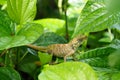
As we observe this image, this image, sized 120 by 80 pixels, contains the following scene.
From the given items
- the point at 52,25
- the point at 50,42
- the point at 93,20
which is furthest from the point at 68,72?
the point at 52,25

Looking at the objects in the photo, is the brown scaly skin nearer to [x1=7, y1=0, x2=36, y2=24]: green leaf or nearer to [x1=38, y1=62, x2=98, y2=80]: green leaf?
[x1=7, y1=0, x2=36, y2=24]: green leaf

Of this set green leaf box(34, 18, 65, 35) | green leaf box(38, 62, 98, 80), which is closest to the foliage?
green leaf box(38, 62, 98, 80)

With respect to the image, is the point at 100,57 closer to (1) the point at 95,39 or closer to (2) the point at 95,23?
(2) the point at 95,23

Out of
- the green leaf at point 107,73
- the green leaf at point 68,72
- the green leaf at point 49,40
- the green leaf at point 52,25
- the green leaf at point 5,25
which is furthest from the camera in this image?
the green leaf at point 52,25

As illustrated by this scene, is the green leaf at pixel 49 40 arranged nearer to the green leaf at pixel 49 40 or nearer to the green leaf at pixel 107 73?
the green leaf at pixel 49 40

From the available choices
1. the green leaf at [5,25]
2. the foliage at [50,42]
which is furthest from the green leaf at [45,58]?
the green leaf at [5,25]

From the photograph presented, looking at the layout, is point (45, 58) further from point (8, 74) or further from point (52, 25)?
point (52, 25)

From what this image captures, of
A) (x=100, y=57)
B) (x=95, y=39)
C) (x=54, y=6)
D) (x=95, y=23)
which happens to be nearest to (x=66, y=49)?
(x=100, y=57)
